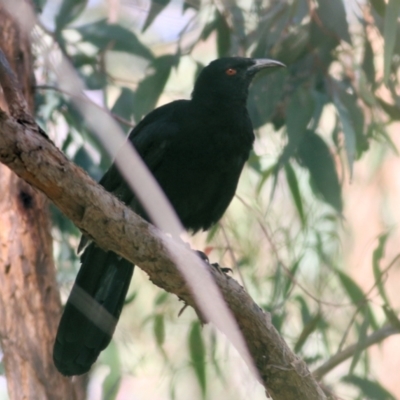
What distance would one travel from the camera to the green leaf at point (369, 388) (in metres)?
3.51

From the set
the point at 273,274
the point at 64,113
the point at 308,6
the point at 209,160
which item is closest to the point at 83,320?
the point at 209,160

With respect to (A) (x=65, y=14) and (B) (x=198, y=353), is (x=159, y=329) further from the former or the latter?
(A) (x=65, y=14)

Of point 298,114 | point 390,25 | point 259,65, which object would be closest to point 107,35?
point 259,65

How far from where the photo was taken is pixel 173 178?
10.6ft

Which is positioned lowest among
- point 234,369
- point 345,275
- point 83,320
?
point 234,369

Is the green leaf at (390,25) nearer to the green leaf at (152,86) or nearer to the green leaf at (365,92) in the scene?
the green leaf at (365,92)

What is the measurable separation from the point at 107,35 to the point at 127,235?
1920 mm

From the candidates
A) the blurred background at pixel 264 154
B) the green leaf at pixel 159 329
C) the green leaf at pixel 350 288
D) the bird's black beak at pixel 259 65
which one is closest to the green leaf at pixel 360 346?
the blurred background at pixel 264 154

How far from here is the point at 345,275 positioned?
12.3 ft

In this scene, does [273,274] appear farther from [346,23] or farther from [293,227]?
[346,23]

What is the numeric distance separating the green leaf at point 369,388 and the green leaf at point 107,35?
1.92 m

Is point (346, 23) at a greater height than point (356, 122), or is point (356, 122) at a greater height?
point (346, 23)

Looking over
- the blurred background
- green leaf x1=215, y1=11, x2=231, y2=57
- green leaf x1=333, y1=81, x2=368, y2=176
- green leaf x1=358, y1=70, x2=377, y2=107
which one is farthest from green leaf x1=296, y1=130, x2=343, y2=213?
green leaf x1=215, y1=11, x2=231, y2=57

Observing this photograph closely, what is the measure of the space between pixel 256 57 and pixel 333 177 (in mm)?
682
